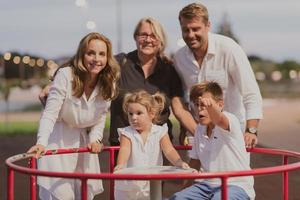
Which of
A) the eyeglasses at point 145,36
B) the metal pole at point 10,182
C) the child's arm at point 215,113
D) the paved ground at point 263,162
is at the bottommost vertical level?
the paved ground at point 263,162

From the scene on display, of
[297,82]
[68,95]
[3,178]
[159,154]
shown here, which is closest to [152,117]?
[159,154]

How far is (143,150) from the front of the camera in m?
4.82

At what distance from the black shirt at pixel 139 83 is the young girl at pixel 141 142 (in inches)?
10.9

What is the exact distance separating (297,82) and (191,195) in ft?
199

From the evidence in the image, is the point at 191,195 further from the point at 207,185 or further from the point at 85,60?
the point at 85,60

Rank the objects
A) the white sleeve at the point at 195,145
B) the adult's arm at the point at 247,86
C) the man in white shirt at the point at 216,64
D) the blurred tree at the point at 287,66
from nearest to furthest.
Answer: the white sleeve at the point at 195,145
the man in white shirt at the point at 216,64
the adult's arm at the point at 247,86
the blurred tree at the point at 287,66

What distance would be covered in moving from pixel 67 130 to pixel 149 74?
28.7 inches

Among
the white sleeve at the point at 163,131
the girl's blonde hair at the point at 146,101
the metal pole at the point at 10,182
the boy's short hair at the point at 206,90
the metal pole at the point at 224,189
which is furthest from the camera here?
the white sleeve at the point at 163,131

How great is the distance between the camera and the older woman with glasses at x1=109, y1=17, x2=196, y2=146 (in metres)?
5.10

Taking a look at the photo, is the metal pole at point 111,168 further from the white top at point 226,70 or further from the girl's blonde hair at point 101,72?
the white top at point 226,70

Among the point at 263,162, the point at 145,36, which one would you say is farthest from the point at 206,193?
the point at 263,162

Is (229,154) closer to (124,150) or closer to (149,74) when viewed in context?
(124,150)

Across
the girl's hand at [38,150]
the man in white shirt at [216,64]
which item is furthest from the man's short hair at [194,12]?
the girl's hand at [38,150]

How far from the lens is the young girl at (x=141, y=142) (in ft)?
15.4
